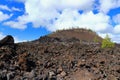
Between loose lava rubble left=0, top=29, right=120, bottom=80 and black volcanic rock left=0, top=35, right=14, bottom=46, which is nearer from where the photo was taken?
loose lava rubble left=0, top=29, right=120, bottom=80

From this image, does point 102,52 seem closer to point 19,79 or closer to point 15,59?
point 15,59

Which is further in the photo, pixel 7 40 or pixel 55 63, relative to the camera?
pixel 7 40

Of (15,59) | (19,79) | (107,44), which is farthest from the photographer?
(107,44)

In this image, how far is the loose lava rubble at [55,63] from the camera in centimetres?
2066

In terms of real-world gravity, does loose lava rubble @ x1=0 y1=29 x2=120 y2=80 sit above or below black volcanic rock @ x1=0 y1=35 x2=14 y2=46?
below

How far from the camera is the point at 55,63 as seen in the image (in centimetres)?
2284

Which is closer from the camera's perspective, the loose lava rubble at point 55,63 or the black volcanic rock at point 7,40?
the loose lava rubble at point 55,63

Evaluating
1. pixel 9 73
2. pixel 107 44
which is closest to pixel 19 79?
pixel 9 73

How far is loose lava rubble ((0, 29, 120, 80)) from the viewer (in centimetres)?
2066

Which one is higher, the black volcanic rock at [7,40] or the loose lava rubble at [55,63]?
the black volcanic rock at [7,40]

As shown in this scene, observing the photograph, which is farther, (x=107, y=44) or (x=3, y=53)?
(x=107, y=44)

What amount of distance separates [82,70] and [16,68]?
167 inches

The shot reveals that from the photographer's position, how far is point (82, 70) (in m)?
22.0

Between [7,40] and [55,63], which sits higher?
[7,40]
